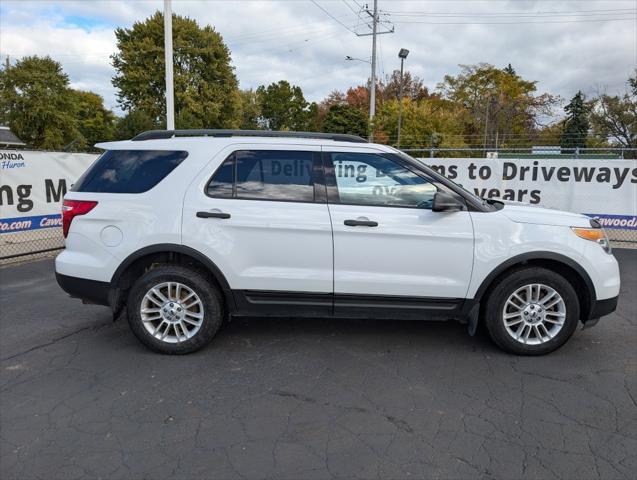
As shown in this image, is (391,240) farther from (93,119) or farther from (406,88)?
(93,119)

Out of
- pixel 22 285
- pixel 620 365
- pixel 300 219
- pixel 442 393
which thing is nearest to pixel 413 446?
pixel 442 393

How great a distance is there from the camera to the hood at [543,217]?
159 inches

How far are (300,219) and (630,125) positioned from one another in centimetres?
4476

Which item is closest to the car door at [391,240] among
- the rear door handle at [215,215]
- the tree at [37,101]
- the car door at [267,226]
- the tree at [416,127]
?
the car door at [267,226]

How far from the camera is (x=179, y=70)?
47.7 metres

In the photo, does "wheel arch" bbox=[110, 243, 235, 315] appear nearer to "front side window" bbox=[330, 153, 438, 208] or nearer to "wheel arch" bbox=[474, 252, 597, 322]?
"front side window" bbox=[330, 153, 438, 208]

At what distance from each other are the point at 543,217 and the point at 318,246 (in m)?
1.91

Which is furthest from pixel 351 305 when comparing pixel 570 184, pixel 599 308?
pixel 570 184

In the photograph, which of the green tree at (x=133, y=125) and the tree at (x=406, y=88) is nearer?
the green tree at (x=133, y=125)

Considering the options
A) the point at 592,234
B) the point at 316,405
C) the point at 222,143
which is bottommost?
the point at 316,405

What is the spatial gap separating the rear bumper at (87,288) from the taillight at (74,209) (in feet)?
1.38

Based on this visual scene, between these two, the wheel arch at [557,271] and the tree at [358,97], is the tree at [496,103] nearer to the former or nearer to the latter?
the tree at [358,97]

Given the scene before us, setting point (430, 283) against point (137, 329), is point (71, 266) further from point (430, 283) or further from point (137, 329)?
point (430, 283)

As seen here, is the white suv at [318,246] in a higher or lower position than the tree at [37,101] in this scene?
lower
